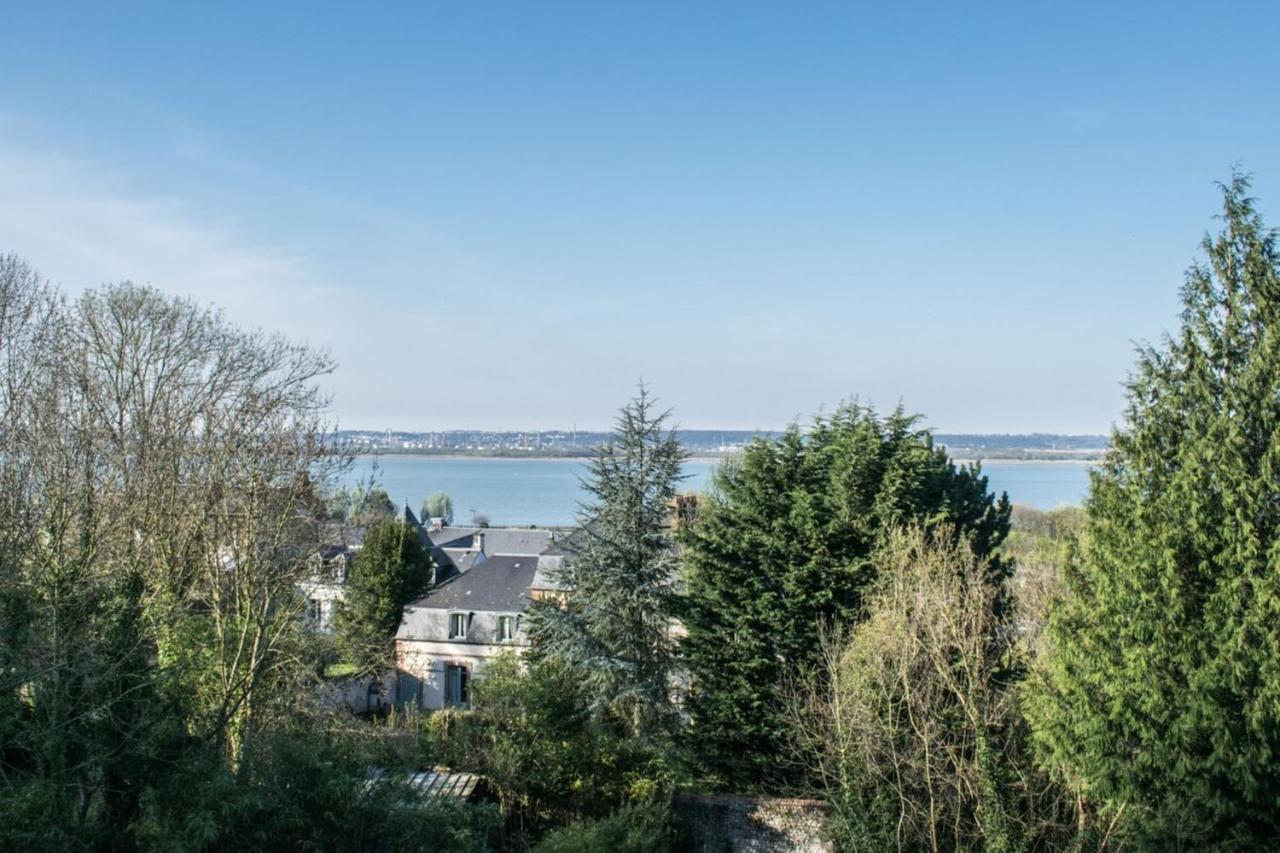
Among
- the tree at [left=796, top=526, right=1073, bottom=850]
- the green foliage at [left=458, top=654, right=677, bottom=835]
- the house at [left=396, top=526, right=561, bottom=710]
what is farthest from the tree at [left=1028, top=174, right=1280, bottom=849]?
the house at [left=396, top=526, right=561, bottom=710]

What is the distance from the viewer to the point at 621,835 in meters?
16.1

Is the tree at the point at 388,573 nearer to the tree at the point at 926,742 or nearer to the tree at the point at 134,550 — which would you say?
the tree at the point at 134,550

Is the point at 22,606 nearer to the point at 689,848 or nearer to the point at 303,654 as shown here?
the point at 303,654

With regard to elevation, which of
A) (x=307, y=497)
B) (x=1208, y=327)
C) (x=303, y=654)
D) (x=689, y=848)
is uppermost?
(x=1208, y=327)

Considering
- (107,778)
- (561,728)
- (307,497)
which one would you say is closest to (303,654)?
(307,497)

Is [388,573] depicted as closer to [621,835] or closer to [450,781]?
[450,781]

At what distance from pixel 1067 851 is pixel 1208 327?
8650mm

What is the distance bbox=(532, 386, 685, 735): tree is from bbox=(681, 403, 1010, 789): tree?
818 mm

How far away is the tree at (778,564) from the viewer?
2050 centimetres

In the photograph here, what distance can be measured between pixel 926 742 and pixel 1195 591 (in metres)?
4.71

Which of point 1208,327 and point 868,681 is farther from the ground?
point 1208,327

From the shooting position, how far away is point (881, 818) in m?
16.3

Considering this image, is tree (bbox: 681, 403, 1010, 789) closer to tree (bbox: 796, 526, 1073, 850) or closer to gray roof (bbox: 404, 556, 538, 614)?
tree (bbox: 796, 526, 1073, 850)

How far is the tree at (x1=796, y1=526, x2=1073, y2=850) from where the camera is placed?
1600 centimetres
